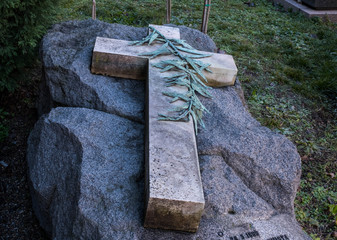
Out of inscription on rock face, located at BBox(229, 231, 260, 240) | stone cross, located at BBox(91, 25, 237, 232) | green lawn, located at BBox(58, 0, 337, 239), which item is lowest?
green lawn, located at BBox(58, 0, 337, 239)

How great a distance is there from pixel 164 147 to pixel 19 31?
2090 mm

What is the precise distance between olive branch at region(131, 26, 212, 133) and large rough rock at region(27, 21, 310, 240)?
0.48ft

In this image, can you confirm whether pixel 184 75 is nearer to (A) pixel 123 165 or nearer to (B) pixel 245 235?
(A) pixel 123 165

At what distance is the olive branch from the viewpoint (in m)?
2.55

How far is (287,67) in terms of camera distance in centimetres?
509

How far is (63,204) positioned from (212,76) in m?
1.60

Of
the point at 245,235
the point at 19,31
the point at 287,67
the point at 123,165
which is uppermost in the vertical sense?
the point at 19,31

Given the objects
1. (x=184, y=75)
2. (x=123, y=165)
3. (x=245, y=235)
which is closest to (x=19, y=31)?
(x=184, y=75)

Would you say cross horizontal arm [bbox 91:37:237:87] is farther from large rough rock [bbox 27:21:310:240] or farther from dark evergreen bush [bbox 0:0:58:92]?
dark evergreen bush [bbox 0:0:58:92]

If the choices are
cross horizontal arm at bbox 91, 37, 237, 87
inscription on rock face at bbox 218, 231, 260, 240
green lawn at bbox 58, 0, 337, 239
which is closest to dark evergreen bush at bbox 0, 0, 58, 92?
green lawn at bbox 58, 0, 337, 239

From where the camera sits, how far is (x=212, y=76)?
316 centimetres

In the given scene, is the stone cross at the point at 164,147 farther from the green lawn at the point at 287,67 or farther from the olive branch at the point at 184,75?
the green lawn at the point at 287,67

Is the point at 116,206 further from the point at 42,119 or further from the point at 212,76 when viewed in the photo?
the point at 212,76

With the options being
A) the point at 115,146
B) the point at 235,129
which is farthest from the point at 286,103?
the point at 115,146
